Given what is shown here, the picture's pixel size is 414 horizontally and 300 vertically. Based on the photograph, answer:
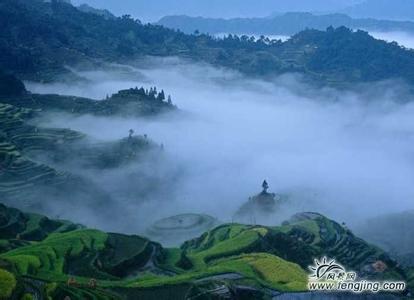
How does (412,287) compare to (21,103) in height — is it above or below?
below

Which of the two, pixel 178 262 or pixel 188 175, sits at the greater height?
pixel 178 262

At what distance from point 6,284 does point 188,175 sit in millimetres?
76845

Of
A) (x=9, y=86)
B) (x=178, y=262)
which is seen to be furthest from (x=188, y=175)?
(x=178, y=262)

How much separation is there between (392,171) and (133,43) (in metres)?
93.7

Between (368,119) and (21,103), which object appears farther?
(368,119)

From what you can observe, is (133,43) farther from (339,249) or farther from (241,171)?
(339,249)

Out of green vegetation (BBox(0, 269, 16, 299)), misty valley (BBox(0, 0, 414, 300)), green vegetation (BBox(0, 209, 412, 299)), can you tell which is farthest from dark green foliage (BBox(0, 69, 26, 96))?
green vegetation (BBox(0, 269, 16, 299))

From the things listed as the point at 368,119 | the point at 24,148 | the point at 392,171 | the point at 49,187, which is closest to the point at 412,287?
the point at 49,187

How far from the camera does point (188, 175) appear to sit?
4104 inches

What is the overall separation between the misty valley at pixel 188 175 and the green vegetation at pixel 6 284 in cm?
13

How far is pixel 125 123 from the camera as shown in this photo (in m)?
116

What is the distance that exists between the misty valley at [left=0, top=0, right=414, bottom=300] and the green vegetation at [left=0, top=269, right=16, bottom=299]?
0.42ft

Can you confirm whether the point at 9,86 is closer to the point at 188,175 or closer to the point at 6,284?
the point at 188,175

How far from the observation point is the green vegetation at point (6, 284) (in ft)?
88.2
